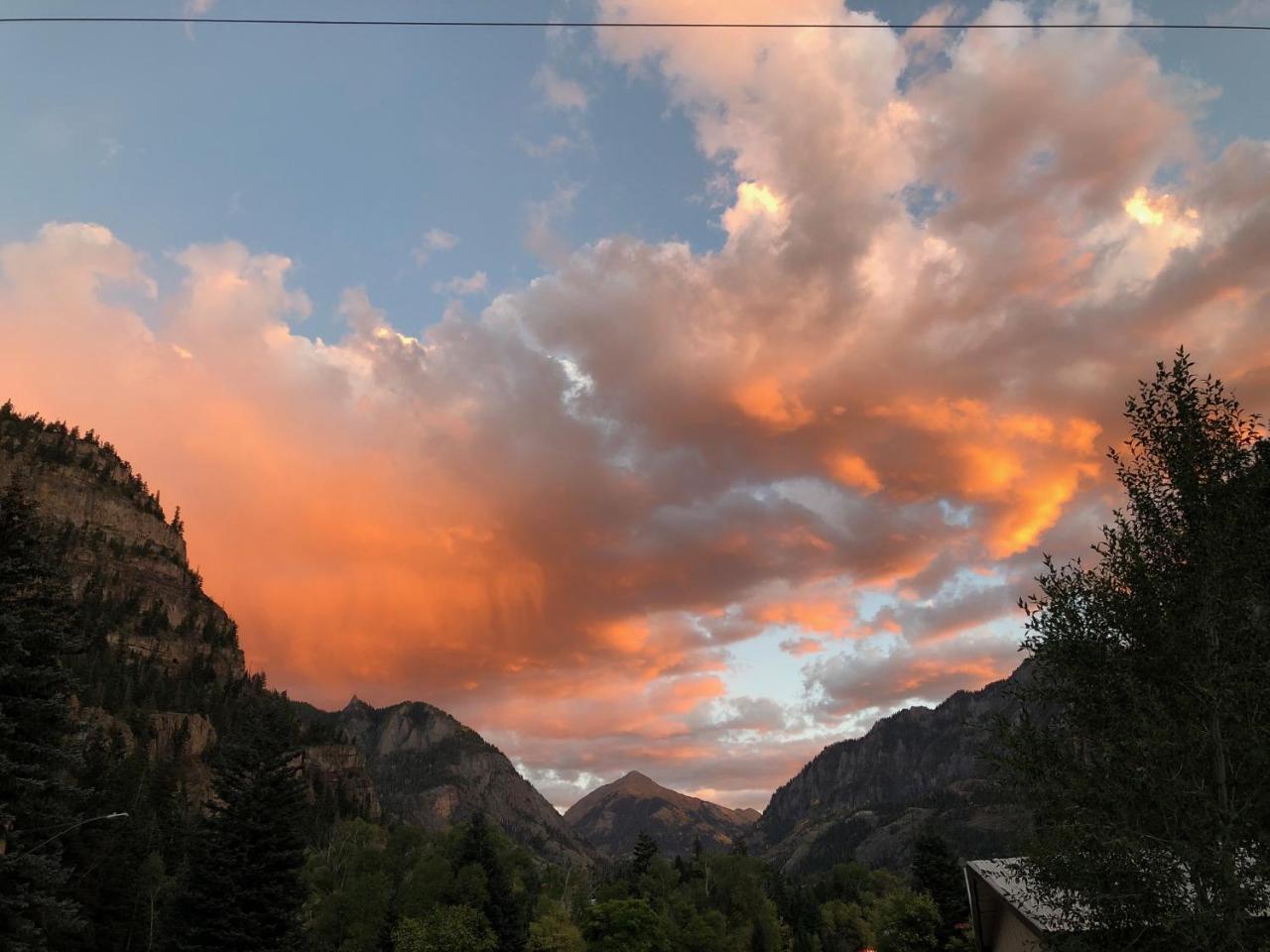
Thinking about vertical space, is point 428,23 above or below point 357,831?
above

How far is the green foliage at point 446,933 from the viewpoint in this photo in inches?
2783

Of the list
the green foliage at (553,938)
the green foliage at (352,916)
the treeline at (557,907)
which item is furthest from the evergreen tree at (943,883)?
the green foliage at (352,916)

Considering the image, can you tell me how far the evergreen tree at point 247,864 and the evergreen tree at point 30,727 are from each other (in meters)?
17.2

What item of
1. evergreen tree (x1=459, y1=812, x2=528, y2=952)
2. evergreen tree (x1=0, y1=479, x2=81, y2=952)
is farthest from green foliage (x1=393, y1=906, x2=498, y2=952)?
evergreen tree (x1=0, y1=479, x2=81, y2=952)

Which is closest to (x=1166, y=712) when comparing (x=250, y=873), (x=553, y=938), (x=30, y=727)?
(x=30, y=727)

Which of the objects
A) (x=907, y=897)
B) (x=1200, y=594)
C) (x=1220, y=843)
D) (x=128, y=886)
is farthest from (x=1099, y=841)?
(x=128, y=886)

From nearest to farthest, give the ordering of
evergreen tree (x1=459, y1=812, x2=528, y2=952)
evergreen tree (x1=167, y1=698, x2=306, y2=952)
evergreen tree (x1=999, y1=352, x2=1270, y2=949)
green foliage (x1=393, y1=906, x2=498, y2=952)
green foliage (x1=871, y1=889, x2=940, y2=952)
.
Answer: evergreen tree (x1=999, y1=352, x2=1270, y2=949)
evergreen tree (x1=167, y1=698, x2=306, y2=952)
green foliage (x1=871, y1=889, x2=940, y2=952)
green foliage (x1=393, y1=906, x2=498, y2=952)
evergreen tree (x1=459, y1=812, x2=528, y2=952)

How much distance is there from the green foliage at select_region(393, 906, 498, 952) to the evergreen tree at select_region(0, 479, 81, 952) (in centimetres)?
4816

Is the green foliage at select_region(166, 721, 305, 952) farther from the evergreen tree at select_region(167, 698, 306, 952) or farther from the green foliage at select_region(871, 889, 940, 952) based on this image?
the green foliage at select_region(871, 889, 940, 952)

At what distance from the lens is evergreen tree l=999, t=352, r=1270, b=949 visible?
1628 cm

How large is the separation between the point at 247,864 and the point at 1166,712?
47.7 metres

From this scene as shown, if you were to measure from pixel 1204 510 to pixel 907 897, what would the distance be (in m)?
60.0

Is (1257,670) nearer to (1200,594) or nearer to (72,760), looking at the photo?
(1200,594)

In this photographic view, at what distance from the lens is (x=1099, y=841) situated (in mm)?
16703
